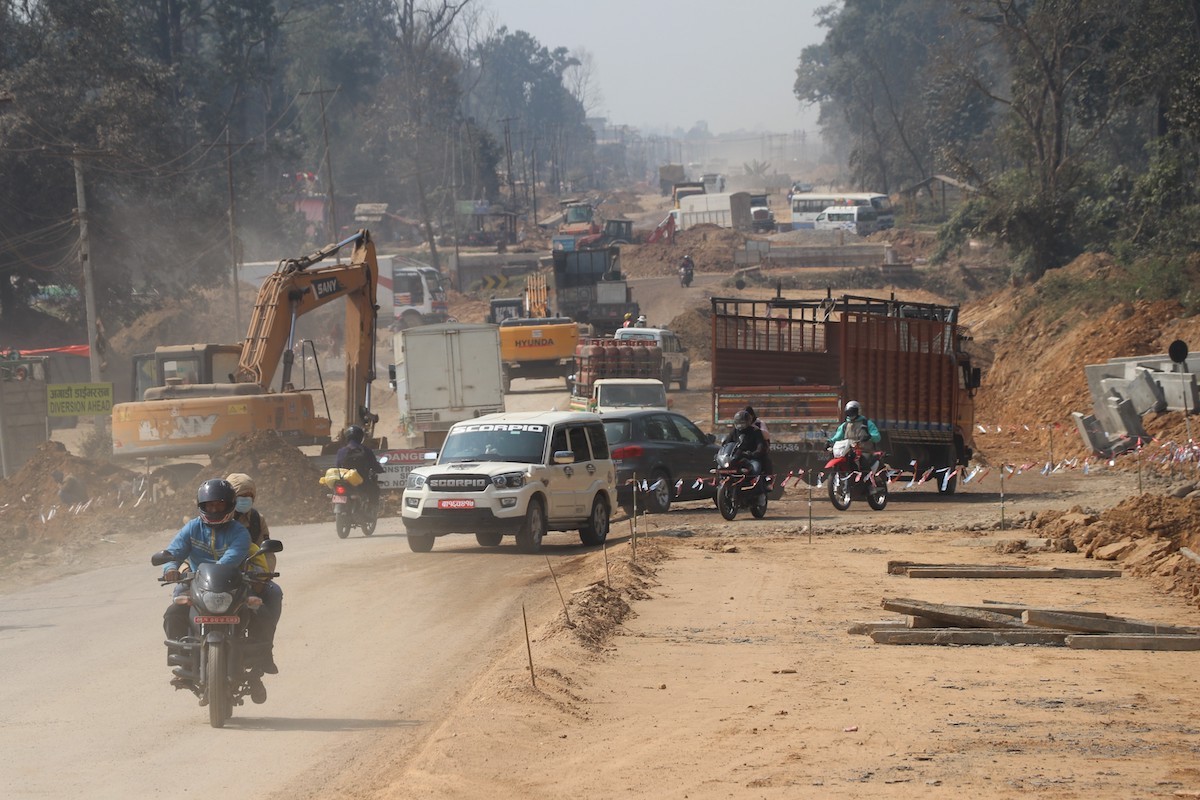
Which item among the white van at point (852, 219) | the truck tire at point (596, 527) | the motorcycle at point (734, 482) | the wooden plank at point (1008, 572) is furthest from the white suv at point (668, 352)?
the white van at point (852, 219)

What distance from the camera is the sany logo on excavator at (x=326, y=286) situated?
28625mm

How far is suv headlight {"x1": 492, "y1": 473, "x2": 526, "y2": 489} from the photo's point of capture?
18781 millimetres

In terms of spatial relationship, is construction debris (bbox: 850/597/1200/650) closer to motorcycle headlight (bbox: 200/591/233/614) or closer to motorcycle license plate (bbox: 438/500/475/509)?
motorcycle headlight (bbox: 200/591/233/614)

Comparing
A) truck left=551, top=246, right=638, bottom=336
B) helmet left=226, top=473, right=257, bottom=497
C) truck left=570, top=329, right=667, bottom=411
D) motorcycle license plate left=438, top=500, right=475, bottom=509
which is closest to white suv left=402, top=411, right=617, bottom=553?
motorcycle license plate left=438, top=500, right=475, bottom=509

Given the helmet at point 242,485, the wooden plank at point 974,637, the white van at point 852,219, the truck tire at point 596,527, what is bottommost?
the truck tire at point 596,527

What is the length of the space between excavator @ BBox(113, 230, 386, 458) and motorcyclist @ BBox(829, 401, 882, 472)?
9623mm

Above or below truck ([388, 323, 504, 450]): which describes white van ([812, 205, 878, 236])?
above

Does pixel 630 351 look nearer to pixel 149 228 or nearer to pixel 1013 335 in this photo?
pixel 1013 335

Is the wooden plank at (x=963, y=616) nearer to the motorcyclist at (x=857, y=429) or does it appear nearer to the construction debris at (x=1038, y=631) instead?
the construction debris at (x=1038, y=631)

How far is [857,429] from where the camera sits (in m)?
22.8

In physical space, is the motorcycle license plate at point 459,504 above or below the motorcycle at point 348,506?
above

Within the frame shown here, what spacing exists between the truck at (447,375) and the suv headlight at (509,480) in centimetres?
1462

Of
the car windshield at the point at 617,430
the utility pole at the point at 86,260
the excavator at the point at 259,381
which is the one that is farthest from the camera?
the utility pole at the point at 86,260

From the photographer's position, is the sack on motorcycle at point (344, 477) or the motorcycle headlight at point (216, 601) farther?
the sack on motorcycle at point (344, 477)
